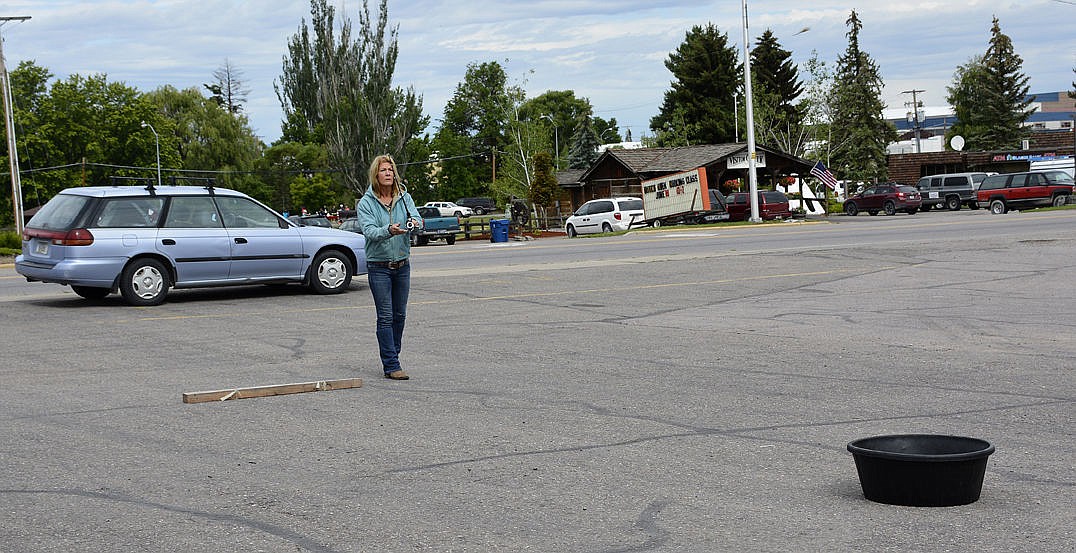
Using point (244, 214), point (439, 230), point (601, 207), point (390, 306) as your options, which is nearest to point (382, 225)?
point (390, 306)

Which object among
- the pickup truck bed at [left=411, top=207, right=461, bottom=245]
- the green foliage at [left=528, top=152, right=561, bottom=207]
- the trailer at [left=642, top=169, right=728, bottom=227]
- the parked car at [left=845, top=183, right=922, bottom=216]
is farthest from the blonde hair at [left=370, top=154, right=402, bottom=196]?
A: the parked car at [left=845, top=183, right=922, bottom=216]

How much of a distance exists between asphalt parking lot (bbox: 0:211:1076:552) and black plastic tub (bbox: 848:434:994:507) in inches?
2.9

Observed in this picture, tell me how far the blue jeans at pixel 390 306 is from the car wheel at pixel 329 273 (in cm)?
798

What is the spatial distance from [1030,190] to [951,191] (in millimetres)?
12412

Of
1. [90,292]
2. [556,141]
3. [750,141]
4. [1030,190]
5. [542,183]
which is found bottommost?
[90,292]

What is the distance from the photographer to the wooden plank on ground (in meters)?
8.34

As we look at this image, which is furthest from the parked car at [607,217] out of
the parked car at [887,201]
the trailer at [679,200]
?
the parked car at [887,201]

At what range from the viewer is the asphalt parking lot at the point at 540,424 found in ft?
16.6

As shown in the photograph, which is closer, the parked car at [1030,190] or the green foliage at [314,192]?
the parked car at [1030,190]

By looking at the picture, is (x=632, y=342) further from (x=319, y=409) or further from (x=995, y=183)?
(x=995, y=183)

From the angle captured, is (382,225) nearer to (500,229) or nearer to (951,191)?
(500,229)

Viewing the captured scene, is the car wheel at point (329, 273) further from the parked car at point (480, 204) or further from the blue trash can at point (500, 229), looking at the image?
the parked car at point (480, 204)

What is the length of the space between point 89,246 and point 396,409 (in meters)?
9.28

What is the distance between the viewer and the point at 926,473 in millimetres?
5207
